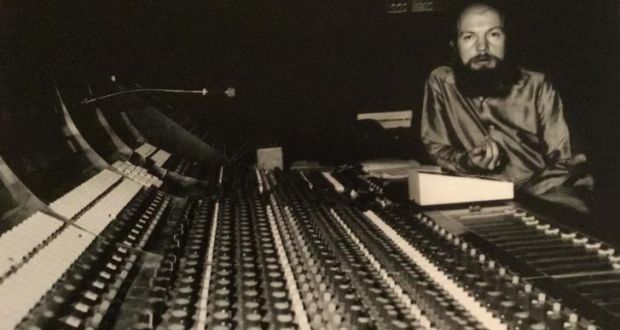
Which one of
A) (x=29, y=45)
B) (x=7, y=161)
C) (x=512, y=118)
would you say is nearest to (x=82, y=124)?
(x=29, y=45)

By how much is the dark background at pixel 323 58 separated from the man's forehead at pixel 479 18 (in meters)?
0.12

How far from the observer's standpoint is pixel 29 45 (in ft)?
7.95

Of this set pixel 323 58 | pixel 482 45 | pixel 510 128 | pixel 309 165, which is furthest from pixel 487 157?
pixel 309 165

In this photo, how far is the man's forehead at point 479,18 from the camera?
193 inches

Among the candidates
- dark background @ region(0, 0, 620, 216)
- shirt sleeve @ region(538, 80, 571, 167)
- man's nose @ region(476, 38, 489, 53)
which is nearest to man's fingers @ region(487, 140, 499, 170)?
shirt sleeve @ region(538, 80, 571, 167)

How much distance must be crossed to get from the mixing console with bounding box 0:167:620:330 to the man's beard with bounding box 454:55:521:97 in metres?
2.66

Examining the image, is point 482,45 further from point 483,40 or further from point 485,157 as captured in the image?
point 485,157

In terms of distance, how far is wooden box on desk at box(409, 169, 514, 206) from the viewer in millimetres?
2605

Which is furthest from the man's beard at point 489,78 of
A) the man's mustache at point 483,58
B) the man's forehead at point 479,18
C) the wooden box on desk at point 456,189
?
the wooden box on desk at point 456,189

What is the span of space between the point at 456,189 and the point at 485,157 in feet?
8.25

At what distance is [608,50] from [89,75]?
11.2ft

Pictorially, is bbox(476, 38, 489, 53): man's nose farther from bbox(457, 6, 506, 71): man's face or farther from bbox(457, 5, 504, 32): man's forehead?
bbox(457, 5, 504, 32): man's forehead

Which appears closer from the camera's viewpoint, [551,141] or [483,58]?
[551,141]

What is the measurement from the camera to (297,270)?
5.11 ft
